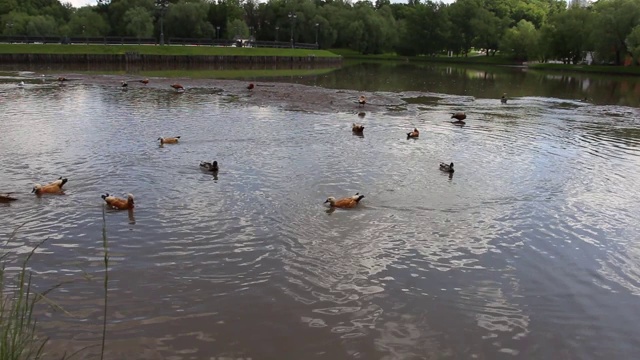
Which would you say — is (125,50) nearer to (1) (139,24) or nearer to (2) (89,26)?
(1) (139,24)

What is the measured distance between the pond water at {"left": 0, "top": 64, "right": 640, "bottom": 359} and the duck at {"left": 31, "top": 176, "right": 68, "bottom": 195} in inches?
10.3

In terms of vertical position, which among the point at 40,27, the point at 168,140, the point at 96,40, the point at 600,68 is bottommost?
the point at 168,140

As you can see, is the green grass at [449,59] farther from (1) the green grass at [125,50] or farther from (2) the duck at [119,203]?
(2) the duck at [119,203]

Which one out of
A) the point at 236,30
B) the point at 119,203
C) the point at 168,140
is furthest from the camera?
the point at 236,30

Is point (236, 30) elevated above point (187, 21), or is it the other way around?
point (187, 21)

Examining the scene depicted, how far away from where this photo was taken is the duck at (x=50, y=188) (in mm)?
13016

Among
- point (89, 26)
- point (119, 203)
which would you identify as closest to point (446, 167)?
point (119, 203)

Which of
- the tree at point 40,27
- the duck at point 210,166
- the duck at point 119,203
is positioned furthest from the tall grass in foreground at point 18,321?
the tree at point 40,27

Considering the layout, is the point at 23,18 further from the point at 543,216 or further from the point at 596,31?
the point at 543,216

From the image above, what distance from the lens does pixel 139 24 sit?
9556 cm

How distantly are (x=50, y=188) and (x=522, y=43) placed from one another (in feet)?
378

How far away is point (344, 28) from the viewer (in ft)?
435

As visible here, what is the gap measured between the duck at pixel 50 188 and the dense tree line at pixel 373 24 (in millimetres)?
74431

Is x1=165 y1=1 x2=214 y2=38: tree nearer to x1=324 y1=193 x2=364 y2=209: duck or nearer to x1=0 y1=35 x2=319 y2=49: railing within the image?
x1=0 y1=35 x2=319 y2=49: railing
